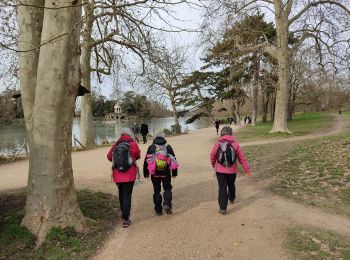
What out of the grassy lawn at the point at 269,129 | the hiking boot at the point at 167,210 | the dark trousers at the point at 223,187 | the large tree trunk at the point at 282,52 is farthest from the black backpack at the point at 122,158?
the large tree trunk at the point at 282,52

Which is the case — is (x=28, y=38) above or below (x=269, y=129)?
above

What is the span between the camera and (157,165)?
23.1ft

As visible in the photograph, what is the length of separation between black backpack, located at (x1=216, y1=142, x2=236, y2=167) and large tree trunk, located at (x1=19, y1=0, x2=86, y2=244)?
292cm

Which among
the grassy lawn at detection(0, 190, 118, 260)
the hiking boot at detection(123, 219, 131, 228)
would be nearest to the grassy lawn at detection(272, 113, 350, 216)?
the hiking boot at detection(123, 219, 131, 228)

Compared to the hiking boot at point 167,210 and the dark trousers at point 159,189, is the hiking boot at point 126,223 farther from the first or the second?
the hiking boot at point 167,210

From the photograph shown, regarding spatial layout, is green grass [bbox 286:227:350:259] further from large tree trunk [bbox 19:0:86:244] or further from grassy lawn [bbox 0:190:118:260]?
large tree trunk [bbox 19:0:86:244]

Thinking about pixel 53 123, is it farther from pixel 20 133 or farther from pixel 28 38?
pixel 20 133

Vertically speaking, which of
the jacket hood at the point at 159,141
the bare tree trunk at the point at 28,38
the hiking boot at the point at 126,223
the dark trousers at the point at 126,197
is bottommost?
the hiking boot at the point at 126,223

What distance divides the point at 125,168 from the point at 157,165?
2.29 ft

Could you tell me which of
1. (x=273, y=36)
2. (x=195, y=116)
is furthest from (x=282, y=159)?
(x=195, y=116)

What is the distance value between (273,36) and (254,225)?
105 feet

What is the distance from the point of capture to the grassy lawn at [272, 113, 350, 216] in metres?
8.36

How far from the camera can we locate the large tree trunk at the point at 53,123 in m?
5.72

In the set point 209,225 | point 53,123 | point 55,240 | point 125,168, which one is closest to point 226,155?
point 209,225
